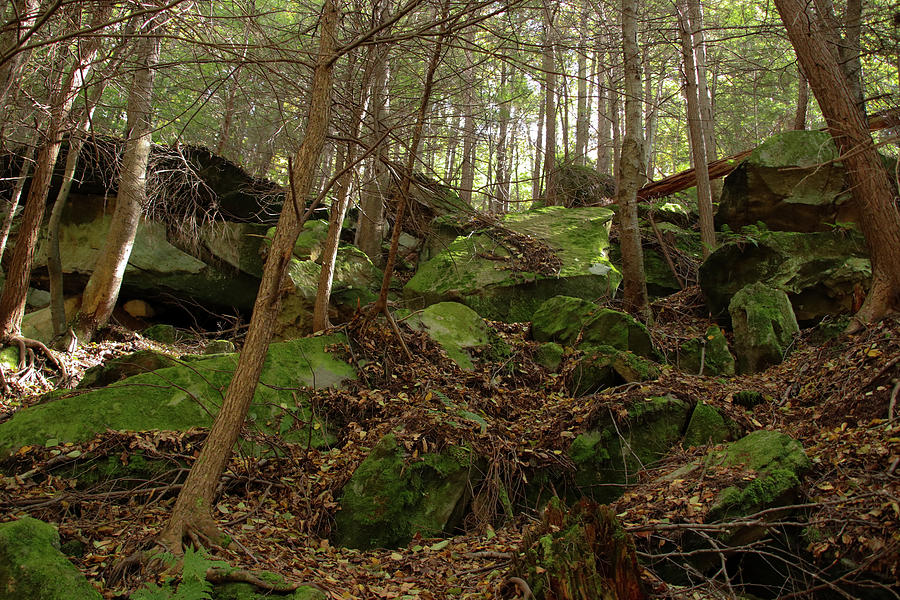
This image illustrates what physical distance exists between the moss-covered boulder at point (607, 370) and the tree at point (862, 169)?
245 centimetres

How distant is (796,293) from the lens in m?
8.09

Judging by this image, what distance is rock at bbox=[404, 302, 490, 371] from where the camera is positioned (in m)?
7.30

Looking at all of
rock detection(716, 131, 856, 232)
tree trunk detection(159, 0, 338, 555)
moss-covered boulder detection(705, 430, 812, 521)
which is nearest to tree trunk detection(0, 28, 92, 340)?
tree trunk detection(159, 0, 338, 555)

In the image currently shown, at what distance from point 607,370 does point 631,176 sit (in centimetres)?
384

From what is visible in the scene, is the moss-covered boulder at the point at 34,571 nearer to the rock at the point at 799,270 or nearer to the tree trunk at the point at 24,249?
the tree trunk at the point at 24,249

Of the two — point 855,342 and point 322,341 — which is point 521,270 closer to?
point 322,341

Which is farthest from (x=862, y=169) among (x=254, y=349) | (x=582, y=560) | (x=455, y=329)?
(x=254, y=349)

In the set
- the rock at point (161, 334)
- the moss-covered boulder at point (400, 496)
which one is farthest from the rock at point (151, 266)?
the moss-covered boulder at point (400, 496)

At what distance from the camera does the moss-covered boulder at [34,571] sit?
2457 millimetres

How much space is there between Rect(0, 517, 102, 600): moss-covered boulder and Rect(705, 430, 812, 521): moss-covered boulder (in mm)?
3703

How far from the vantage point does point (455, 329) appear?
25.2 ft

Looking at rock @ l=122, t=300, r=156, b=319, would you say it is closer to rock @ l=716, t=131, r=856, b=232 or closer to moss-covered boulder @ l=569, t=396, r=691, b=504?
moss-covered boulder @ l=569, t=396, r=691, b=504

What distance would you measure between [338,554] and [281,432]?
1769mm

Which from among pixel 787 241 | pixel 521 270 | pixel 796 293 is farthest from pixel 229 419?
pixel 787 241
